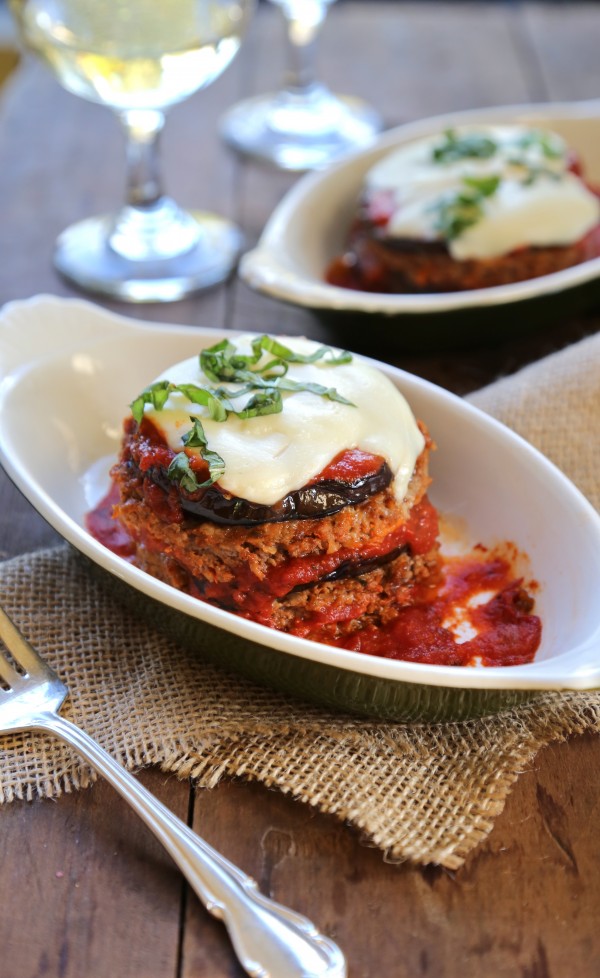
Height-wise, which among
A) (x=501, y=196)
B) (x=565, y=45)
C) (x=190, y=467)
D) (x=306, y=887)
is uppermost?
(x=190, y=467)

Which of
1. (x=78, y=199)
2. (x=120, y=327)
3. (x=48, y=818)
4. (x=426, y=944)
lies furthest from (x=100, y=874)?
(x=78, y=199)

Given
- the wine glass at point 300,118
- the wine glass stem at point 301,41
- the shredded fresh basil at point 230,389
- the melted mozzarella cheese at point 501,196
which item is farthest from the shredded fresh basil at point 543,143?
the shredded fresh basil at point 230,389

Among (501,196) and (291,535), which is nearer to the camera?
(291,535)

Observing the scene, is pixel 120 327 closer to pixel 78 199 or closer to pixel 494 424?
pixel 494 424

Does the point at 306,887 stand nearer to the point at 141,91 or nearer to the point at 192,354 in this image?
the point at 192,354

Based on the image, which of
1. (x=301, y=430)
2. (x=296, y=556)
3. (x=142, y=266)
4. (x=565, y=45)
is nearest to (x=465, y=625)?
(x=296, y=556)

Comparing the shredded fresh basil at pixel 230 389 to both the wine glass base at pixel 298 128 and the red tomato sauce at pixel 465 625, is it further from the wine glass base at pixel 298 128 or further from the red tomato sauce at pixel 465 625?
the wine glass base at pixel 298 128
